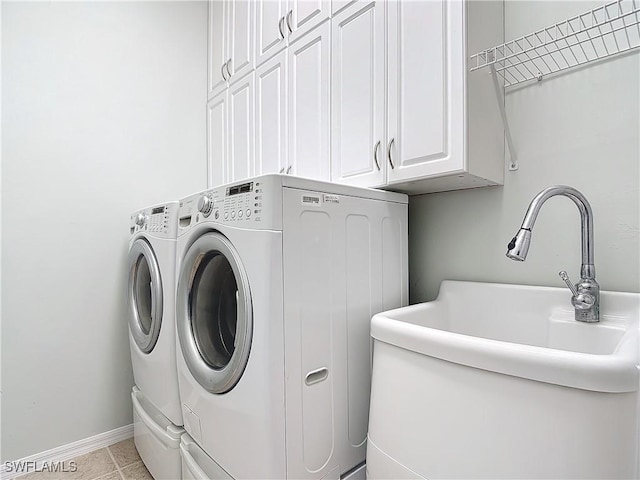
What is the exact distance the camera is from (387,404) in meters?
0.98

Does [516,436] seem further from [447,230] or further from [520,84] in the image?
[520,84]

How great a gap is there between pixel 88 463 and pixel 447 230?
2098 millimetres

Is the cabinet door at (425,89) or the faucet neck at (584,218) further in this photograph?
the cabinet door at (425,89)

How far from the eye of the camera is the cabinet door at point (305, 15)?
1.54 metres

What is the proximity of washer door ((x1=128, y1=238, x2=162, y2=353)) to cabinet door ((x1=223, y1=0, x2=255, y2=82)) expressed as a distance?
1.17m

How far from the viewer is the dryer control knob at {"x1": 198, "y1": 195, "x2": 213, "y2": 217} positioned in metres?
1.18

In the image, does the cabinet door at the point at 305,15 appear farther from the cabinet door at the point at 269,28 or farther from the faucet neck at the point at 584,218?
the faucet neck at the point at 584,218

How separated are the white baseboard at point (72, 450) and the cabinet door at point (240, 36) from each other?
2.17 m

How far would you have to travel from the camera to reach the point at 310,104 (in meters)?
1.61

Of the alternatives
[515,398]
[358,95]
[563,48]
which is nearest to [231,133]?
[358,95]

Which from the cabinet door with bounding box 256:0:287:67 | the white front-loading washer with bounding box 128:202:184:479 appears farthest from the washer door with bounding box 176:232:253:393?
the cabinet door with bounding box 256:0:287:67

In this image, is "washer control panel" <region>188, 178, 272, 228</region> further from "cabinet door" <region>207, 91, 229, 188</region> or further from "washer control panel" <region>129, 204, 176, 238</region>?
"cabinet door" <region>207, 91, 229, 188</region>

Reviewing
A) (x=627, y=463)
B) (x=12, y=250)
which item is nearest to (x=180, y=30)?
(x=12, y=250)

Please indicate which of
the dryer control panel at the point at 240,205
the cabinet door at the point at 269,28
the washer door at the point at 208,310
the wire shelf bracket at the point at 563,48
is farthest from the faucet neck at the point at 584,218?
the cabinet door at the point at 269,28
